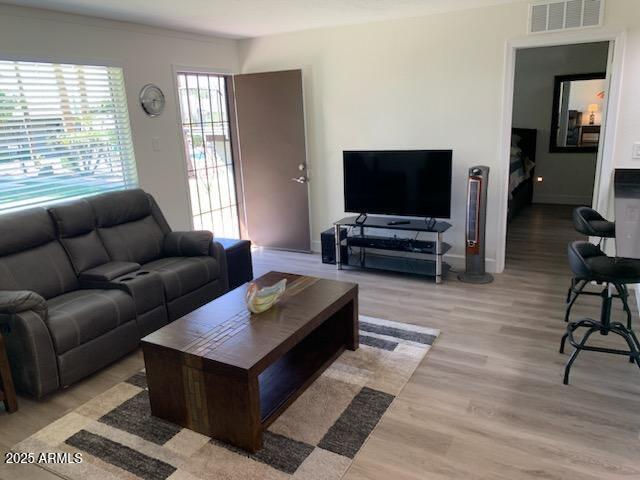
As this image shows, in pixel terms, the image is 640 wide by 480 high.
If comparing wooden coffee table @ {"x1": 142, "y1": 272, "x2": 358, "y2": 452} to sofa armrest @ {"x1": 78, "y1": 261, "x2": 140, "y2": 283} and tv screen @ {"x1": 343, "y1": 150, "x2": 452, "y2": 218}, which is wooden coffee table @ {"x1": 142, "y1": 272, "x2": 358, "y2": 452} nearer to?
sofa armrest @ {"x1": 78, "y1": 261, "x2": 140, "y2": 283}

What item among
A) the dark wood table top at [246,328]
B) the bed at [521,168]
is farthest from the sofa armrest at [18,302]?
the bed at [521,168]

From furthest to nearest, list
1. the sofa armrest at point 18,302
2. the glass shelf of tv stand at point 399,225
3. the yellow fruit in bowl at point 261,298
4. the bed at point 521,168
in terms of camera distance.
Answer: the bed at point 521,168, the glass shelf of tv stand at point 399,225, the yellow fruit in bowl at point 261,298, the sofa armrest at point 18,302

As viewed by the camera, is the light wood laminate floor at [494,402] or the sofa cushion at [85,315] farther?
the sofa cushion at [85,315]

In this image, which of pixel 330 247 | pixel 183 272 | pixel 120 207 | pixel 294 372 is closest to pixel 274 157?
pixel 330 247

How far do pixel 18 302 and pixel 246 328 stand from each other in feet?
4.14

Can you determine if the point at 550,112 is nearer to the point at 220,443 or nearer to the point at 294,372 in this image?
the point at 294,372

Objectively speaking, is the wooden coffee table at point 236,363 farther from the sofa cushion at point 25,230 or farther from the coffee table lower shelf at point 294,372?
the sofa cushion at point 25,230

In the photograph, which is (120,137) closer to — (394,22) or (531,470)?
(394,22)

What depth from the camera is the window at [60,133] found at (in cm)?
352

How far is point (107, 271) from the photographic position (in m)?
3.41

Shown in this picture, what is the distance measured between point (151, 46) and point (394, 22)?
2269 millimetres

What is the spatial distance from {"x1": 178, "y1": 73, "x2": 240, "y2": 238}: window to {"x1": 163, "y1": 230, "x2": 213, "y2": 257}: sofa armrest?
46.0 inches

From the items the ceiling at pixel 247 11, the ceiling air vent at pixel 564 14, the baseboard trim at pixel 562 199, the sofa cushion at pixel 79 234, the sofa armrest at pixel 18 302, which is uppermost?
the ceiling at pixel 247 11

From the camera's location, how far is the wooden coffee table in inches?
89.1
